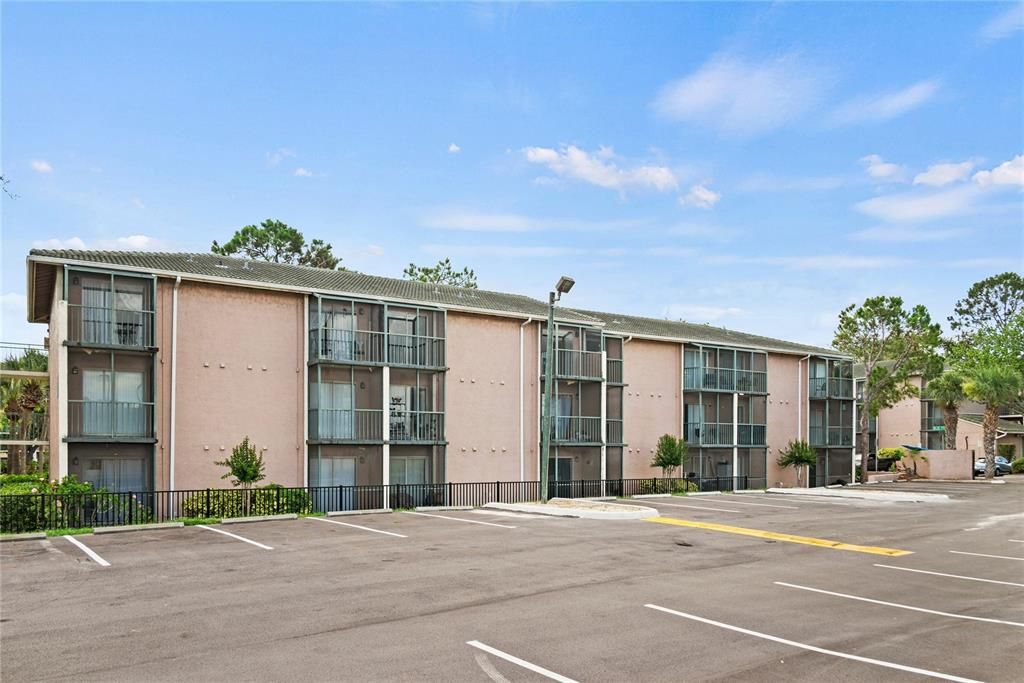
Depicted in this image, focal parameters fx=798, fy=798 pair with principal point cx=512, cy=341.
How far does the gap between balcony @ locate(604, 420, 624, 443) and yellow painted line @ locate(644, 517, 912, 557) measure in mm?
12917

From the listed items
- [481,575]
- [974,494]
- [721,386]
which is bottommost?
[974,494]

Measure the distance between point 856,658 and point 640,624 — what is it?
2.58 meters

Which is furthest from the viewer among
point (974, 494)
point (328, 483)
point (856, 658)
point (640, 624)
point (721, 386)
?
point (721, 386)

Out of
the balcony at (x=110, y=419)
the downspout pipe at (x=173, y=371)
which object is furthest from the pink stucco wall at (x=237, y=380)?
the balcony at (x=110, y=419)

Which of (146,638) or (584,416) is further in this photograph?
(584,416)

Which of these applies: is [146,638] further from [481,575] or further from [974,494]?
[974,494]

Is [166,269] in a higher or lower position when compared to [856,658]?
higher

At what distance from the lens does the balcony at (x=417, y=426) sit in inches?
1176

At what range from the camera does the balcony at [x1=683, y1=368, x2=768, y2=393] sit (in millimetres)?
40750

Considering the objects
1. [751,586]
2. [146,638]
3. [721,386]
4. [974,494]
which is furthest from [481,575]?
[974,494]

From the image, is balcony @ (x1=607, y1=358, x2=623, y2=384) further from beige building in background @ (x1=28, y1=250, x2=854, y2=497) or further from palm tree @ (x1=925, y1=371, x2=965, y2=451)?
palm tree @ (x1=925, y1=371, x2=965, y2=451)

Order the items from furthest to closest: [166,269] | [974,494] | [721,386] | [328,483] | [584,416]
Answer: [721,386]
[974,494]
[584,416]
[328,483]
[166,269]

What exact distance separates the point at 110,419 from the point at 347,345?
8.06 metres

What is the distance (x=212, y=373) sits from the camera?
87.4 ft
